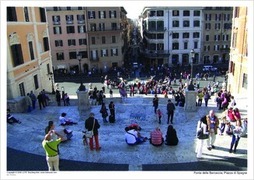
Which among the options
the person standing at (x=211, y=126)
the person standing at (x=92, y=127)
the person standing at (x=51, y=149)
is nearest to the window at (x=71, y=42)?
the person standing at (x=92, y=127)

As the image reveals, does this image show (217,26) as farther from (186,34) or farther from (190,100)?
(190,100)

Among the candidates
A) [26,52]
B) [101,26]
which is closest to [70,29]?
[101,26]

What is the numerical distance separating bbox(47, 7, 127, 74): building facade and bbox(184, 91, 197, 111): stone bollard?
3255 cm

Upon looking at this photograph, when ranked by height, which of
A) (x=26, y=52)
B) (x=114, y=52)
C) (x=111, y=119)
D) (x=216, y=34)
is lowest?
(x=111, y=119)

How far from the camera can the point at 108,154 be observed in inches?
386

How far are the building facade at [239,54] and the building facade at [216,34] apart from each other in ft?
88.0

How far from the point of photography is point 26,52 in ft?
66.1

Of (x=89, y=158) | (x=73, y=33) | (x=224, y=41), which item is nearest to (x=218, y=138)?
(x=89, y=158)

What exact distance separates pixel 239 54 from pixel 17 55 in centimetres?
1771

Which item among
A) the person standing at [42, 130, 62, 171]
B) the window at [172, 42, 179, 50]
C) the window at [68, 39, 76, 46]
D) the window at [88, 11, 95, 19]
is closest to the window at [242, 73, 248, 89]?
the person standing at [42, 130, 62, 171]

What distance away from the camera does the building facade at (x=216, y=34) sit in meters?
50.6

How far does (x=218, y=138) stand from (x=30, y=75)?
15056 millimetres

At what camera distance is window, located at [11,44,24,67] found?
1796 cm

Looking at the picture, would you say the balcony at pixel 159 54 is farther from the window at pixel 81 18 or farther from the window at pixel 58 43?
the window at pixel 58 43
